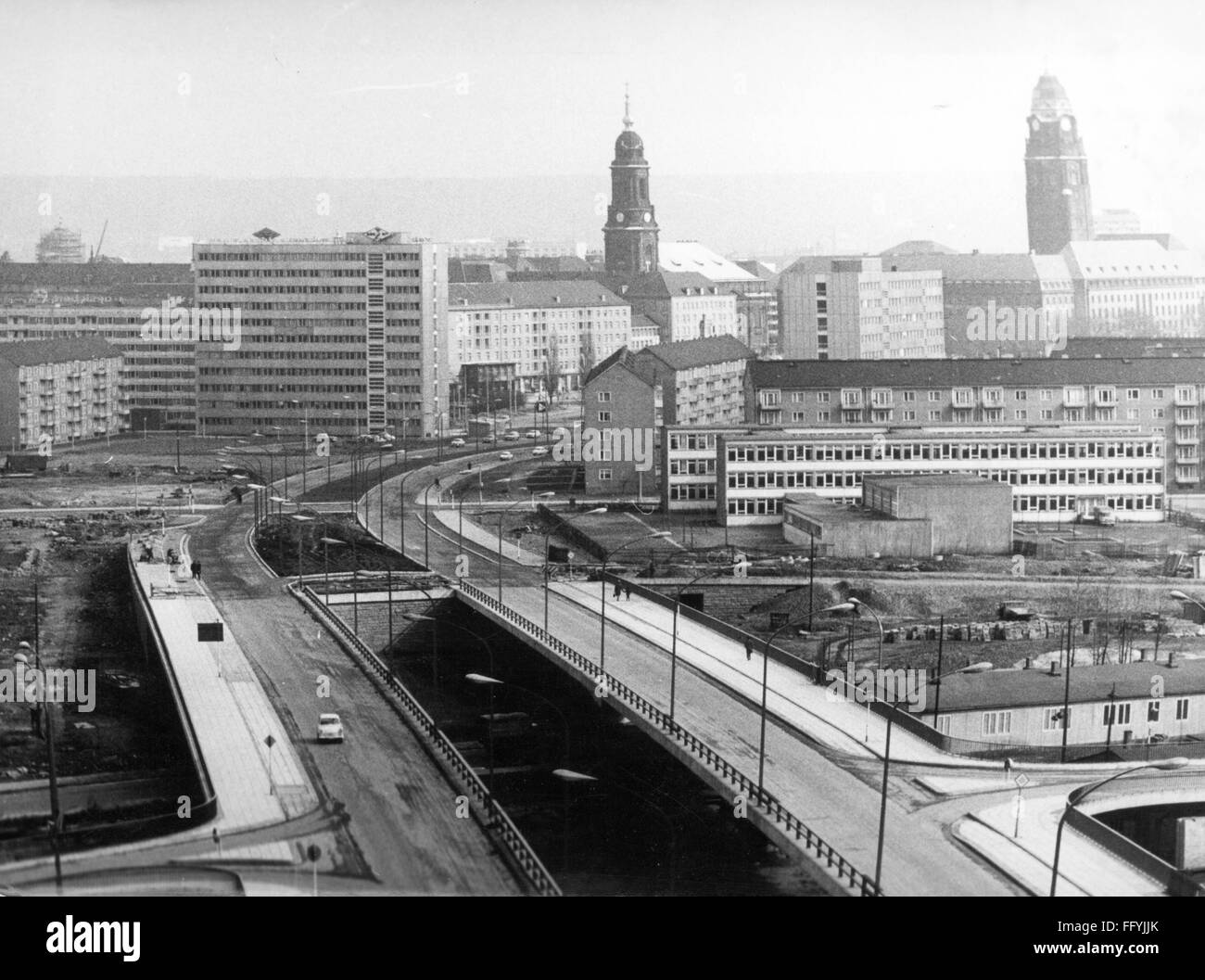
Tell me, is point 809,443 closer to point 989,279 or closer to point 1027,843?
point 989,279

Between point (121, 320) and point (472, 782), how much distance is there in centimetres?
2964

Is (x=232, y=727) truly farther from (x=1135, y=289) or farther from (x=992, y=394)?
(x=1135, y=289)

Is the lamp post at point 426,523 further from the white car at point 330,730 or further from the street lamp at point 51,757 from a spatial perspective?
the white car at point 330,730

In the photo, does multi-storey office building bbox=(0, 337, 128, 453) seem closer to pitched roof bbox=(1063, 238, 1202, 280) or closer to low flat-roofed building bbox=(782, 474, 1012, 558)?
low flat-roofed building bbox=(782, 474, 1012, 558)

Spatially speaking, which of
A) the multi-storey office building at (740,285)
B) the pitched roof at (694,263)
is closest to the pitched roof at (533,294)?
the pitched roof at (694,263)

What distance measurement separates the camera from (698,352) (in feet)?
105

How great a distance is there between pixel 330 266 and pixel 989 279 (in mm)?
12549

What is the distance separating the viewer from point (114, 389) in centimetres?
3731

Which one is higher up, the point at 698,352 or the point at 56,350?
the point at 56,350

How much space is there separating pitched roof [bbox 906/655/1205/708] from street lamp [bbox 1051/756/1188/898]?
0.98 metres

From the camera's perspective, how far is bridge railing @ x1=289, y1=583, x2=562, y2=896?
10.1m

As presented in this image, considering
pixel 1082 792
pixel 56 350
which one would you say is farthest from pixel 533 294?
pixel 1082 792

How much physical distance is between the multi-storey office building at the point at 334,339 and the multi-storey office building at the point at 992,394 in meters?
10.4

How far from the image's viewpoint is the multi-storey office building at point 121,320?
3778 cm
